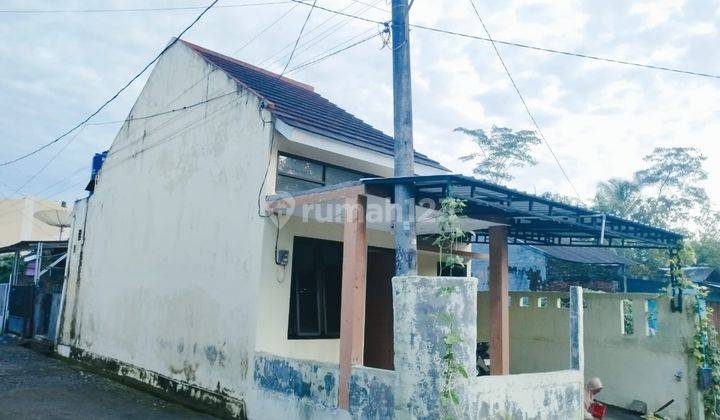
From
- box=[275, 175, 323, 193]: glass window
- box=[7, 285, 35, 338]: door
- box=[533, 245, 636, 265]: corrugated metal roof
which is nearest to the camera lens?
box=[275, 175, 323, 193]: glass window

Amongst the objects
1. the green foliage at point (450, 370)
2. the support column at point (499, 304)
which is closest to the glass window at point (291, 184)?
the support column at point (499, 304)

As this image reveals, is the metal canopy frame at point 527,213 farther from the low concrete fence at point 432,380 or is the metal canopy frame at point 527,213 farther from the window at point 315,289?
the window at point 315,289

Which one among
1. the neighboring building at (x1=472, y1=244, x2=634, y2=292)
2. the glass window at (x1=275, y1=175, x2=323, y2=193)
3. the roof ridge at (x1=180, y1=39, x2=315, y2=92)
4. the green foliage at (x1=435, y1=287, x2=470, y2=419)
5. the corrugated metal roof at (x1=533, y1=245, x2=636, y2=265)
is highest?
the roof ridge at (x1=180, y1=39, x2=315, y2=92)

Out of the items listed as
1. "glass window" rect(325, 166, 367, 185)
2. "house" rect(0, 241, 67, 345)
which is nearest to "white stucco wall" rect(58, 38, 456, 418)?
"glass window" rect(325, 166, 367, 185)

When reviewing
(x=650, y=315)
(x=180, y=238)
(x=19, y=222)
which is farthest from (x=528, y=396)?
(x=19, y=222)

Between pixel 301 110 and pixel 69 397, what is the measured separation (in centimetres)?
613

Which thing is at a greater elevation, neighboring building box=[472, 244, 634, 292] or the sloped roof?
the sloped roof

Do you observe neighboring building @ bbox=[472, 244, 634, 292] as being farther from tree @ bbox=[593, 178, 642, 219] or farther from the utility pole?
the utility pole

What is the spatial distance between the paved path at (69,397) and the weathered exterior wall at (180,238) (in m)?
0.50

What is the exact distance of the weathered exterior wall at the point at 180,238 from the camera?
718 centimetres

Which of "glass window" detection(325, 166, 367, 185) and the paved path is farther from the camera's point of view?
"glass window" detection(325, 166, 367, 185)

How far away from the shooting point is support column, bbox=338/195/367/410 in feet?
17.3

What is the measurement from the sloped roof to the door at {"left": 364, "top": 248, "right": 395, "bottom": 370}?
2.05m

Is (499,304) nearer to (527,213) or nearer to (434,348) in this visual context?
(527,213)
